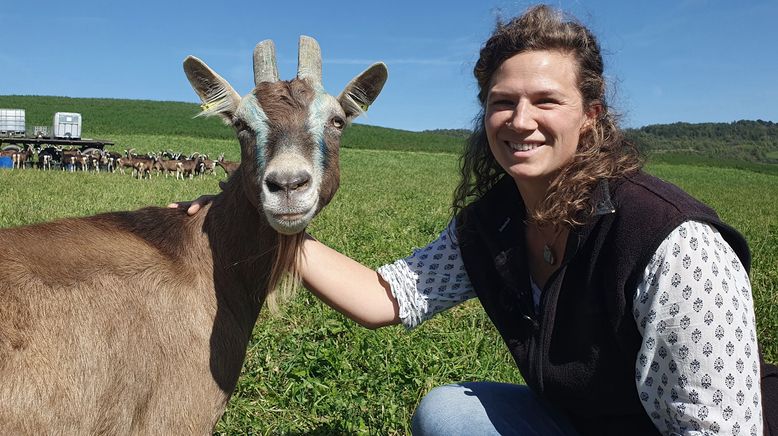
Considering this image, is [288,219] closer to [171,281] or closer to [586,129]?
[171,281]

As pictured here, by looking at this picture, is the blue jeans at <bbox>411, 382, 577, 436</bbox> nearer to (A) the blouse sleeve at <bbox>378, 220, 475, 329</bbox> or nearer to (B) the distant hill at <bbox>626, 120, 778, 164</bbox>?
(A) the blouse sleeve at <bbox>378, 220, 475, 329</bbox>

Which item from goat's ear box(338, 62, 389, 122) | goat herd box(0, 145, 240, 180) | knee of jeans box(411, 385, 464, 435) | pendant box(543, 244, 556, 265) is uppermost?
goat's ear box(338, 62, 389, 122)

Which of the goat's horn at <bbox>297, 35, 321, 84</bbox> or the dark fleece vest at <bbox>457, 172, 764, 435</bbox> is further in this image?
the goat's horn at <bbox>297, 35, 321, 84</bbox>

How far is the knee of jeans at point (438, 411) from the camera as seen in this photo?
9.74 feet

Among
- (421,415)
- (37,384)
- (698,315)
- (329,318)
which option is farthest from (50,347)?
(329,318)

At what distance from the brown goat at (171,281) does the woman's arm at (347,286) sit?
159mm

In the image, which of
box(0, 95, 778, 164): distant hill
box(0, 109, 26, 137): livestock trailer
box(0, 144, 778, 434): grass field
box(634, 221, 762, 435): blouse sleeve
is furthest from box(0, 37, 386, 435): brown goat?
box(0, 95, 778, 164): distant hill

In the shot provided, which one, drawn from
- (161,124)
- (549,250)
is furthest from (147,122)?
(549,250)

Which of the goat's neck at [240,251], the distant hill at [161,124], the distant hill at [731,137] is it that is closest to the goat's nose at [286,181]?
the goat's neck at [240,251]

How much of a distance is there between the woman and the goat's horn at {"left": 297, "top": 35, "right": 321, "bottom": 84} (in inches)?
35.2

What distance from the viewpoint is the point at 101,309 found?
2.58 meters

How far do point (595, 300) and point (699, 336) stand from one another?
42 centimetres

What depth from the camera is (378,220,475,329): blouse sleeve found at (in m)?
3.24

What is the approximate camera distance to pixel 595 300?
2.40 metres
